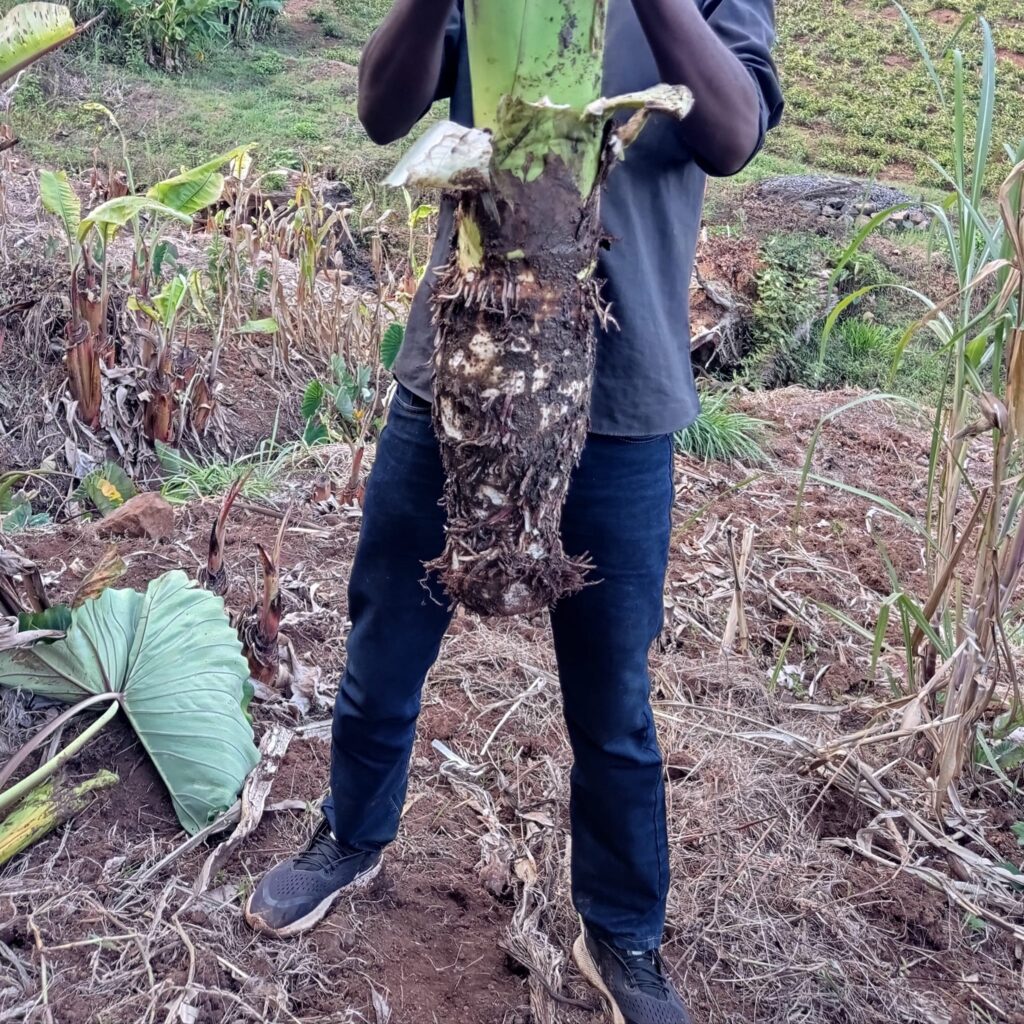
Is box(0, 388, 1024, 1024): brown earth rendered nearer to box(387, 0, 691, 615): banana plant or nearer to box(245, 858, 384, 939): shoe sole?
box(245, 858, 384, 939): shoe sole

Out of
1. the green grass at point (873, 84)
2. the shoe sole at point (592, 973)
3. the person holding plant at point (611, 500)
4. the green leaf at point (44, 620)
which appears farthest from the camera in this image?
the green grass at point (873, 84)

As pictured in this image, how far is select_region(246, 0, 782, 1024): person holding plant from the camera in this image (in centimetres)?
132

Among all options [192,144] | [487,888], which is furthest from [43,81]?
[487,888]

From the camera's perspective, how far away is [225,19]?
31.9ft

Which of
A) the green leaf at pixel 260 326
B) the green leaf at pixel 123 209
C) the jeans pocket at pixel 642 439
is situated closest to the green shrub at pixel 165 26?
the green leaf at pixel 260 326

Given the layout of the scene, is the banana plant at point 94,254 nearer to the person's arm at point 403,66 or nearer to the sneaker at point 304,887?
the person's arm at point 403,66

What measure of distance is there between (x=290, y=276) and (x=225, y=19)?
6225 mm

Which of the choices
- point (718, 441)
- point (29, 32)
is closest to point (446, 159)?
point (29, 32)

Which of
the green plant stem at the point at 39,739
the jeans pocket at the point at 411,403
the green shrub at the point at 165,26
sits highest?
the green shrub at the point at 165,26

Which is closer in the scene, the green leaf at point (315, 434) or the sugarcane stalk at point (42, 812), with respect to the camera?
the sugarcane stalk at point (42, 812)

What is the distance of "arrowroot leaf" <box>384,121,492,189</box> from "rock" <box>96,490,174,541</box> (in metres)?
2.04

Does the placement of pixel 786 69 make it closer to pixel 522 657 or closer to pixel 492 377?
pixel 522 657

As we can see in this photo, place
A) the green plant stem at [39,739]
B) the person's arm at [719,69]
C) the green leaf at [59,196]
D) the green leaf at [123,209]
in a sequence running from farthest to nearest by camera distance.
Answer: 1. the green leaf at [59,196]
2. the green leaf at [123,209]
3. the green plant stem at [39,739]
4. the person's arm at [719,69]

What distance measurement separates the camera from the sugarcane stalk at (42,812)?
180 centimetres
